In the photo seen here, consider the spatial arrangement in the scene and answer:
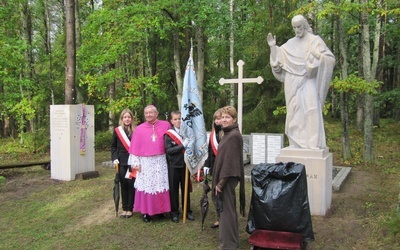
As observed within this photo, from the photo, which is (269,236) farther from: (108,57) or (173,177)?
(108,57)

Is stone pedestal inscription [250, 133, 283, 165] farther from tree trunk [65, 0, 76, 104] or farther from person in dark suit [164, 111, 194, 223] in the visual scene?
tree trunk [65, 0, 76, 104]


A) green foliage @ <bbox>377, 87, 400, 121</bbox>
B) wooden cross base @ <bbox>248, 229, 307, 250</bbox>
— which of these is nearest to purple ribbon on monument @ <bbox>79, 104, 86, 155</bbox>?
wooden cross base @ <bbox>248, 229, 307, 250</bbox>

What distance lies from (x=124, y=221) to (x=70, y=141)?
3882 millimetres

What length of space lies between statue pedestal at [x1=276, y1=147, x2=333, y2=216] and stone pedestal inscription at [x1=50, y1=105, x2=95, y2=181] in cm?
553

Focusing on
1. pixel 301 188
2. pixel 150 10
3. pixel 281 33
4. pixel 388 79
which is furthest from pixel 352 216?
pixel 388 79

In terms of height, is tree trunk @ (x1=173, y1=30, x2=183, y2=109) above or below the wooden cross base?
above

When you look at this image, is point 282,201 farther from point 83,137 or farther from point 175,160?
point 83,137

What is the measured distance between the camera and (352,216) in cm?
555

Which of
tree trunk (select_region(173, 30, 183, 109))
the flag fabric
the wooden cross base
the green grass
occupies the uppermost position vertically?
tree trunk (select_region(173, 30, 183, 109))

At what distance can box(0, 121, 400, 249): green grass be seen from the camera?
15.0 ft

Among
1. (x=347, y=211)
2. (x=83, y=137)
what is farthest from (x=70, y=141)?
(x=347, y=211)

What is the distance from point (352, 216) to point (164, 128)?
11.0ft

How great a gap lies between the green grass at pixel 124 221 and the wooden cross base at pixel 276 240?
0.34 meters

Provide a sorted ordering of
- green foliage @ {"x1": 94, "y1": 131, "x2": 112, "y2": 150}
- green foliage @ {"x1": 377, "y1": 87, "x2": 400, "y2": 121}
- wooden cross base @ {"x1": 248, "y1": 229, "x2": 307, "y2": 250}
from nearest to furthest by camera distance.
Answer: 1. wooden cross base @ {"x1": 248, "y1": 229, "x2": 307, "y2": 250}
2. green foliage @ {"x1": 94, "y1": 131, "x2": 112, "y2": 150}
3. green foliage @ {"x1": 377, "y1": 87, "x2": 400, "y2": 121}
